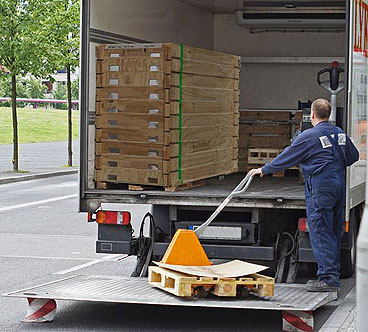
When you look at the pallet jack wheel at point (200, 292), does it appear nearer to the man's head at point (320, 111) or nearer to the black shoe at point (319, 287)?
the black shoe at point (319, 287)

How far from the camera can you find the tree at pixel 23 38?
2756cm

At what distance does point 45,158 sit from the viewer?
3522 cm

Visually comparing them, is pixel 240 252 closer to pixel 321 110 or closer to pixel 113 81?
pixel 321 110

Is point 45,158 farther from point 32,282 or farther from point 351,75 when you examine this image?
point 351,75

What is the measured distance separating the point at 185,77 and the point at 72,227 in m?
6.40

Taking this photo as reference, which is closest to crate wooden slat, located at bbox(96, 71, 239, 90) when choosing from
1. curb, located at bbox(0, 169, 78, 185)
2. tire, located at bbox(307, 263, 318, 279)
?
tire, located at bbox(307, 263, 318, 279)

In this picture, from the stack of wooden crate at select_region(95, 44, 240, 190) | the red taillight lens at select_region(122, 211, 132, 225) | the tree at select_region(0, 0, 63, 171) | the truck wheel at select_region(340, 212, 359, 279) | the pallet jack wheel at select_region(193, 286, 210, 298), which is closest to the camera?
the pallet jack wheel at select_region(193, 286, 210, 298)

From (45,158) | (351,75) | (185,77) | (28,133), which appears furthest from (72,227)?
(28,133)

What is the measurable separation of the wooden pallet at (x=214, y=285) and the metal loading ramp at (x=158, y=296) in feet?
0.20

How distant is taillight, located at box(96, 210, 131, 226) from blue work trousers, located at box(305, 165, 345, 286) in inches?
70.3

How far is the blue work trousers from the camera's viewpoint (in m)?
9.30

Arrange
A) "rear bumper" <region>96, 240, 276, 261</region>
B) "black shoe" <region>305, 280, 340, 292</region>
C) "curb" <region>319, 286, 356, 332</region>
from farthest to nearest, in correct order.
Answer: "rear bumper" <region>96, 240, 276, 261</region> → "black shoe" <region>305, 280, 340, 292</region> → "curb" <region>319, 286, 356, 332</region>

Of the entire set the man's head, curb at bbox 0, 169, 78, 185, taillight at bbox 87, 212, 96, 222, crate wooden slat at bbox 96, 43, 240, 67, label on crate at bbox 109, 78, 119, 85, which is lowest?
curb at bbox 0, 169, 78, 185

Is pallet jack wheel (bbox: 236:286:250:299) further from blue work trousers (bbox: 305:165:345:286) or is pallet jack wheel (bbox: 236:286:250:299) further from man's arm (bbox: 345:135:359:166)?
man's arm (bbox: 345:135:359:166)
